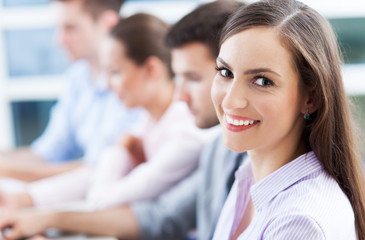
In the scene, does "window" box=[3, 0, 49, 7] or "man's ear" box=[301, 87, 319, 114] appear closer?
"man's ear" box=[301, 87, 319, 114]

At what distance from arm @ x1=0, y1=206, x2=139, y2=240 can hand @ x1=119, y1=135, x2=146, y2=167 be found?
23cm

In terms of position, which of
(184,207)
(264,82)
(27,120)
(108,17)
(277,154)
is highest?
(264,82)

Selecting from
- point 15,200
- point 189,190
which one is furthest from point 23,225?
point 189,190

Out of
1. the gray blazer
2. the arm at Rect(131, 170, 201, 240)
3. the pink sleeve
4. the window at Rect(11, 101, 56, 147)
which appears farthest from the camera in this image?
the window at Rect(11, 101, 56, 147)

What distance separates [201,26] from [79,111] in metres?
0.91

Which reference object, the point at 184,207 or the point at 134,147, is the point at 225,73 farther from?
the point at 134,147

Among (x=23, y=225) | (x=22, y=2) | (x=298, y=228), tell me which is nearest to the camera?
(x=298, y=228)

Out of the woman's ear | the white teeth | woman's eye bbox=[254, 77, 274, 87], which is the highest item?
woman's eye bbox=[254, 77, 274, 87]

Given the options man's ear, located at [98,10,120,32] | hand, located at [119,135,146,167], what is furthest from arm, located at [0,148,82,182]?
man's ear, located at [98,10,120,32]

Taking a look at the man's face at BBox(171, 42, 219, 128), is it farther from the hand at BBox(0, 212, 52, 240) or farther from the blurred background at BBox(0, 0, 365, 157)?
the blurred background at BBox(0, 0, 365, 157)

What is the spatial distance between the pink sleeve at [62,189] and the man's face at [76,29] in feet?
1.50

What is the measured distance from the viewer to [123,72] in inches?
50.3

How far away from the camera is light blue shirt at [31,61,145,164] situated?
157 cm

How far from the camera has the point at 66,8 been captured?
5.33ft
